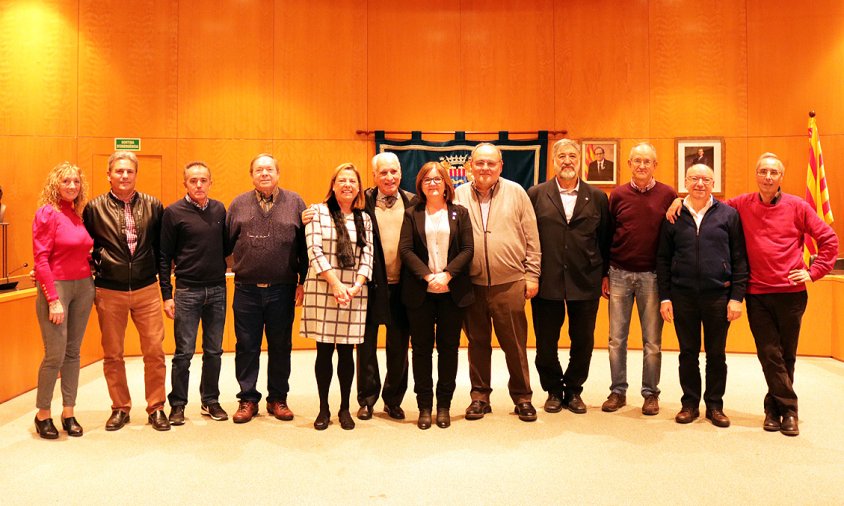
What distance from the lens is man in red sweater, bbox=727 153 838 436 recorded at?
3531 mm

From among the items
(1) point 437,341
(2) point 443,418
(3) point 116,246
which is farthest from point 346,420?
(3) point 116,246

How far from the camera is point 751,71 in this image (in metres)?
6.73

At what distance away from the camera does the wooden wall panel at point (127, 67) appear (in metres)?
6.70

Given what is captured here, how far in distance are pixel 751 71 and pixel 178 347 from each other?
6303 millimetres

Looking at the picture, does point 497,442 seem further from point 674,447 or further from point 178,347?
point 178,347

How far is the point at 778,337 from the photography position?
3.61 m

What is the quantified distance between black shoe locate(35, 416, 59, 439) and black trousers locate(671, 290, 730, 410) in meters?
3.56

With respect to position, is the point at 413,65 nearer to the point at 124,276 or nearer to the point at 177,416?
the point at 124,276

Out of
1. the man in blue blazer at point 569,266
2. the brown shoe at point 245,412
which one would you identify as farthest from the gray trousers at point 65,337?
the man in blue blazer at point 569,266

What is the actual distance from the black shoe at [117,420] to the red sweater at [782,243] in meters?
3.68

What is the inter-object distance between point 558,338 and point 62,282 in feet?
9.48

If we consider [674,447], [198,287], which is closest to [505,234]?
[674,447]

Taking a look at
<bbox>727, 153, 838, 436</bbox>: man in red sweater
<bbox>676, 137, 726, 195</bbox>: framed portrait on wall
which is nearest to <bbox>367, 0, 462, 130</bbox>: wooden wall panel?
<bbox>676, 137, 726, 195</bbox>: framed portrait on wall

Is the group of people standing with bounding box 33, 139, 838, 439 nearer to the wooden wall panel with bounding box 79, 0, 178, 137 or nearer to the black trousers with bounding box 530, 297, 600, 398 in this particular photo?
the black trousers with bounding box 530, 297, 600, 398
